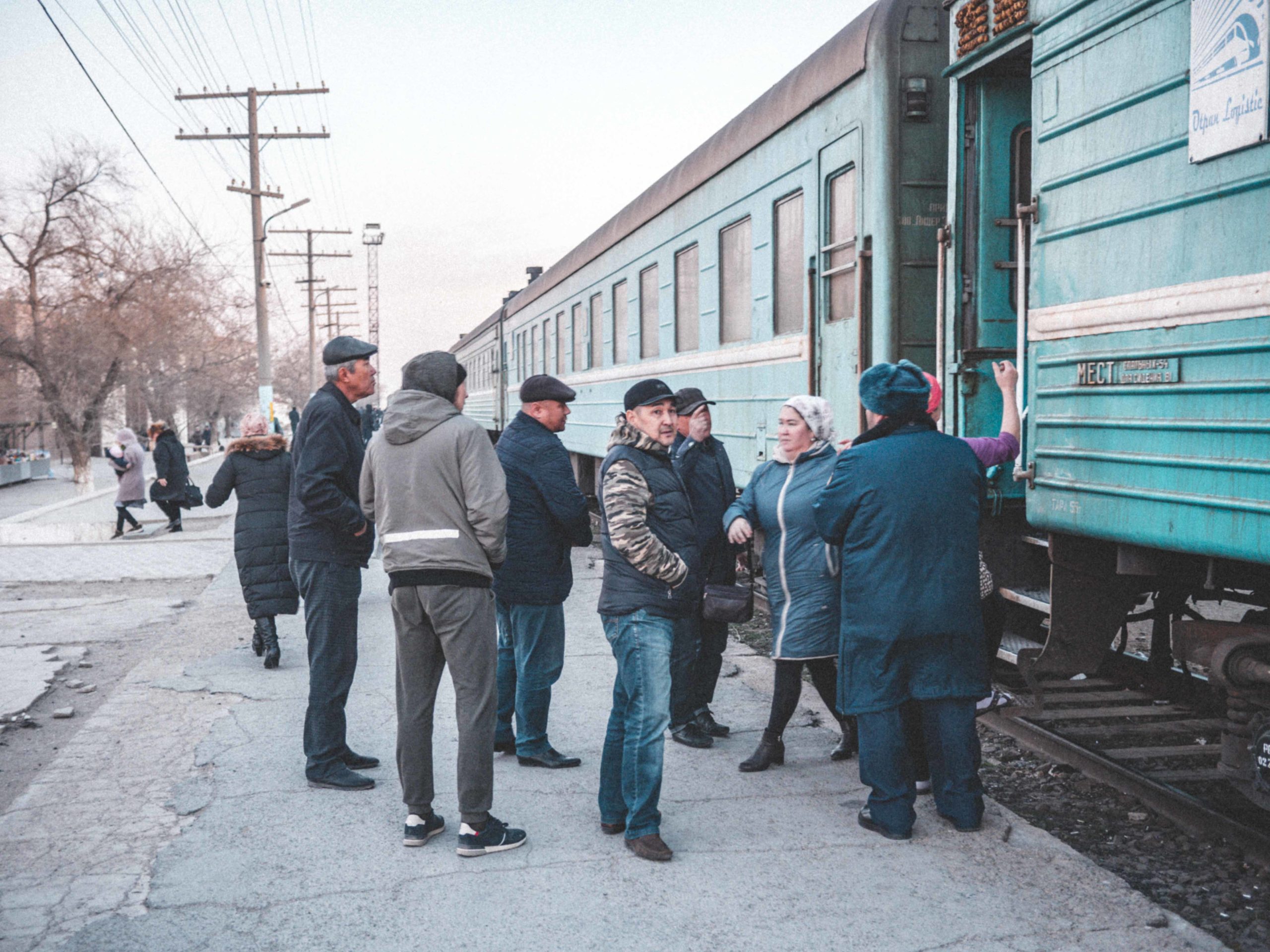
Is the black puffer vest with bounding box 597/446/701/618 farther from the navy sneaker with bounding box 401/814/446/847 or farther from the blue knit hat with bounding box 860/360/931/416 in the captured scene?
the navy sneaker with bounding box 401/814/446/847

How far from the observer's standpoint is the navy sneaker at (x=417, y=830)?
4.18 meters

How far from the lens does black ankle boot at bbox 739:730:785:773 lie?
504 centimetres

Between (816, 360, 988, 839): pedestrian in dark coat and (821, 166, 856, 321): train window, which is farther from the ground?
(821, 166, 856, 321): train window

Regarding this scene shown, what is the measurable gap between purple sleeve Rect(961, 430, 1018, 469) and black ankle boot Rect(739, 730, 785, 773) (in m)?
1.44

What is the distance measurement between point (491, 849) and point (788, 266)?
4.42m

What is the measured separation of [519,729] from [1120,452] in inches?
105

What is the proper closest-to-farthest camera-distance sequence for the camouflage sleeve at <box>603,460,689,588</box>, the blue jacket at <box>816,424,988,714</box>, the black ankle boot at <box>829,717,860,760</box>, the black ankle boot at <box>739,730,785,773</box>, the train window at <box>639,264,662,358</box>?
the camouflage sleeve at <box>603,460,689,588</box> → the blue jacket at <box>816,424,988,714</box> → the black ankle boot at <box>739,730,785,773</box> → the black ankle boot at <box>829,717,860,760</box> → the train window at <box>639,264,662,358</box>

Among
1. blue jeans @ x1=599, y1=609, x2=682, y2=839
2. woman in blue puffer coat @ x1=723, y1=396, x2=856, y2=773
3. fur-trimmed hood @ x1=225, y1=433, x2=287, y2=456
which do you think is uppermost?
fur-trimmed hood @ x1=225, y1=433, x2=287, y2=456

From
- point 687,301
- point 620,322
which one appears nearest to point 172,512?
point 620,322

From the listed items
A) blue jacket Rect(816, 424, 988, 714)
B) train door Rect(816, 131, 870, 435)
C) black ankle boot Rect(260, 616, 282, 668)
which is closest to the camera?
blue jacket Rect(816, 424, 988, 714)

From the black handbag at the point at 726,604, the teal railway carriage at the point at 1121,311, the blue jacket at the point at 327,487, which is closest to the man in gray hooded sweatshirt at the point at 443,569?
the blue jacket at the point at 327,487

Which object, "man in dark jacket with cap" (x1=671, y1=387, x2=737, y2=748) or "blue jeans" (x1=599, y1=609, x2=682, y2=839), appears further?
"man in dark jacket with cap" (x1=671, y1=387, x2=737, y2=748)

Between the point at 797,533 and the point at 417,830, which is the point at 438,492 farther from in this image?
the point at 797,533

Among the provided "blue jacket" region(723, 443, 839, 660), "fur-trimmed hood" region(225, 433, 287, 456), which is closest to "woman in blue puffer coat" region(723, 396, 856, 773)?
"blue jacket" region(723, 443, 839, 660)
